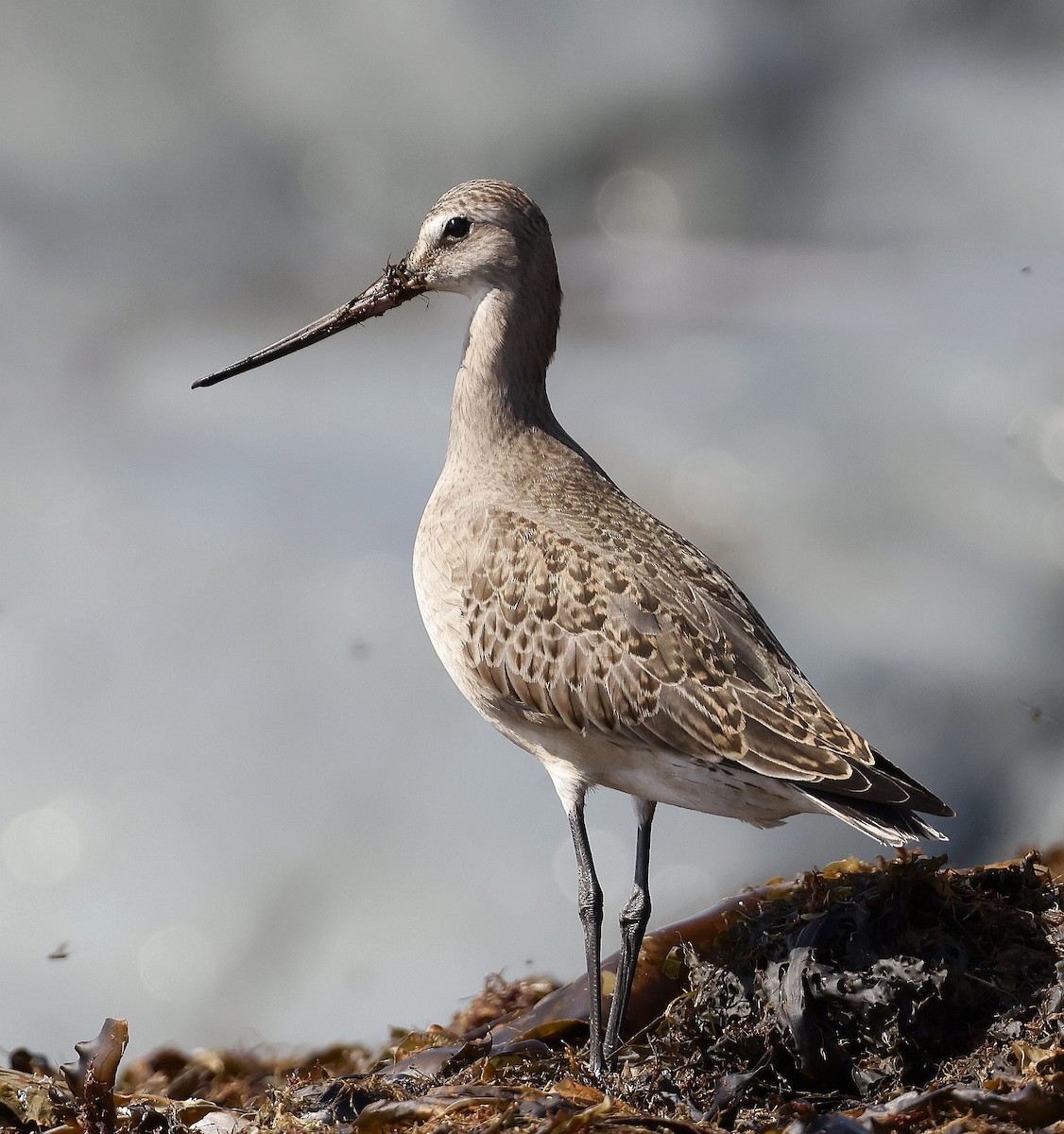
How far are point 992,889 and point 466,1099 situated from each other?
5.41ft

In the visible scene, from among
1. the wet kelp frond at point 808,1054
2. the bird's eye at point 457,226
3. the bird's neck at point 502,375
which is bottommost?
the wet kelp frond at point 808,1054

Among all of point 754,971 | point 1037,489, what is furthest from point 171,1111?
point 1037,489

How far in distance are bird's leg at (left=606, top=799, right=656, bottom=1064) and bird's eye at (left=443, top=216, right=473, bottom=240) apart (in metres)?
2.21

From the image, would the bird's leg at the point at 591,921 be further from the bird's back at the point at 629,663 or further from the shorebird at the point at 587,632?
the bird's back at the point at 629,663

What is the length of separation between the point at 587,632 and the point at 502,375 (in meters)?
1.20

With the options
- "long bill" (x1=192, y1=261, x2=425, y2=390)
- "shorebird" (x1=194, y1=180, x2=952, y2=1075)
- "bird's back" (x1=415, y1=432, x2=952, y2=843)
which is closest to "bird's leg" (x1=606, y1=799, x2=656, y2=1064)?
"shorebird" (x1=194, y1=180, x2=952, y2=1075)

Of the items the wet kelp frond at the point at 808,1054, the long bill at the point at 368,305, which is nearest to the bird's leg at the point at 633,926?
the wet kelp frond at the point at 808,1054

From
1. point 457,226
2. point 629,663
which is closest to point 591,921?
point 629,663

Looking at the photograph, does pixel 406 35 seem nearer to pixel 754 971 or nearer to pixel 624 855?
pixel 624 855

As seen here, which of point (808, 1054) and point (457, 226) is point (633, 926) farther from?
point (457, 226)

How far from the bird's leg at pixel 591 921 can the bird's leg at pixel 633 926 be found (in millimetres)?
78

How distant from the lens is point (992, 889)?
3.67m

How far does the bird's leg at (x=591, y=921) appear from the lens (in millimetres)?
3891

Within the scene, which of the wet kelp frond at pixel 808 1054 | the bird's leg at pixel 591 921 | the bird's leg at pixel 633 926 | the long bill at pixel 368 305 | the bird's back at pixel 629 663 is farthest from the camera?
the long bill at pixel 368 305
